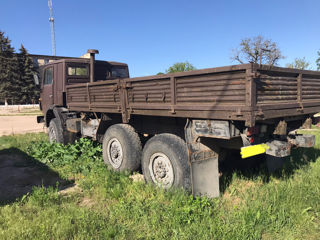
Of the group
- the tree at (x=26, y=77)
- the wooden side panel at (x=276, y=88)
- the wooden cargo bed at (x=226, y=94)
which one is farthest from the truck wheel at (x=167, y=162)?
the tree at (x=26, y=77)

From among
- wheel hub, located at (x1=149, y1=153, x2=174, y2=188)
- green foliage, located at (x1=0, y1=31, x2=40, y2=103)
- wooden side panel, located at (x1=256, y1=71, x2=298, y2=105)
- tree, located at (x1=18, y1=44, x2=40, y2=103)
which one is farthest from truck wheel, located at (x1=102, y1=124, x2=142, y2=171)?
tree, located at (x1=18, y1=44, x2=40, y2=103)

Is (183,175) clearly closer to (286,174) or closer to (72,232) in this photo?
(72,232)

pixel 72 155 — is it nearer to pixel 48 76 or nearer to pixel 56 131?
pixel 56 131

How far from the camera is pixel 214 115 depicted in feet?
10.3

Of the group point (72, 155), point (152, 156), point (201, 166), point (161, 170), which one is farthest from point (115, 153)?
point (201, 166)

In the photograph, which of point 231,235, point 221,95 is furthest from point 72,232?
point 221,95

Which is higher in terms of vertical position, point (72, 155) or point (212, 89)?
point (212, 89)

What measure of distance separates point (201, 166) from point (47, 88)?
623 centimetres

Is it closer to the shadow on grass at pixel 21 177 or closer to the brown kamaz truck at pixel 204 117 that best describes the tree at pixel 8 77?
the shadow on grass at pixel 21 177

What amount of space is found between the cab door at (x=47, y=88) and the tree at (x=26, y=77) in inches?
1457

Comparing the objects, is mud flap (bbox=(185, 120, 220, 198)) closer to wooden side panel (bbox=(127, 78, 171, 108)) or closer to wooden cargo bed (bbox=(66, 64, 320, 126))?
wooden cargo bed (bbox=(66, 64, 320, 126))

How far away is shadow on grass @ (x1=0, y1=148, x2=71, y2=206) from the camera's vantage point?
4410mm

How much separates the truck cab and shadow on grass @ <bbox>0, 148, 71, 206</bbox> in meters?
1.89

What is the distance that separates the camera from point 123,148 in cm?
487
